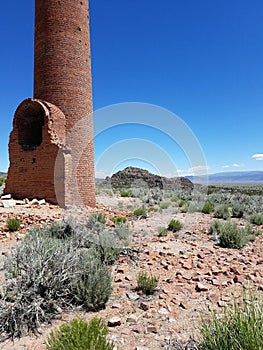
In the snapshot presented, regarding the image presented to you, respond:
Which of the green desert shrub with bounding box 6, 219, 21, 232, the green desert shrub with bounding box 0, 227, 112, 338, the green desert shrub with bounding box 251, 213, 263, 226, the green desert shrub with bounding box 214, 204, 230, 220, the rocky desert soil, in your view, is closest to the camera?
the rocky desert soil

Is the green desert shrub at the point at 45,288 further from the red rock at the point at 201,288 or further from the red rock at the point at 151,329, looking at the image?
the red rock at the point at 201,288

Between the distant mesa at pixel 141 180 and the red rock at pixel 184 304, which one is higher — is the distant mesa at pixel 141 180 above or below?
above

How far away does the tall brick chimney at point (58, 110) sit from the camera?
10586mm

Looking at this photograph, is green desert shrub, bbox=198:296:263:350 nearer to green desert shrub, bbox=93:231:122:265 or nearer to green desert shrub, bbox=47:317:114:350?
green desert shrub, bbox=47:317:114:350

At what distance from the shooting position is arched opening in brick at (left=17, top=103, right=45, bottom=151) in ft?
36.1

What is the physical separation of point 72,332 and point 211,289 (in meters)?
2.32

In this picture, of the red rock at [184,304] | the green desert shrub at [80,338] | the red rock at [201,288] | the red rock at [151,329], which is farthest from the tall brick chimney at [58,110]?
the green desert shrub at [80,338]

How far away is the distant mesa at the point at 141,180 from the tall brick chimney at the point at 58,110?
82.9 feet

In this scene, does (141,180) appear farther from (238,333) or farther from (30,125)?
(238,333)

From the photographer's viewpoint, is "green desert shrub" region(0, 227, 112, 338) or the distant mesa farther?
the distant mesa

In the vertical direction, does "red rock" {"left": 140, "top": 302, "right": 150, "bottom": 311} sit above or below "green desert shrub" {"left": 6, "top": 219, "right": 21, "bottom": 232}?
below

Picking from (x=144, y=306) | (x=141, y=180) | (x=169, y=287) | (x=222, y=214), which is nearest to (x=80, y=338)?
(x=144, y=306)

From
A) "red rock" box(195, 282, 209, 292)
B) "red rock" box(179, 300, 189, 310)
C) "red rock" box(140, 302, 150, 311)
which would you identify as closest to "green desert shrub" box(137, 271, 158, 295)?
"red rock" box(140, 302, 150, 311)

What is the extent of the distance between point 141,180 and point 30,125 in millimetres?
31515
